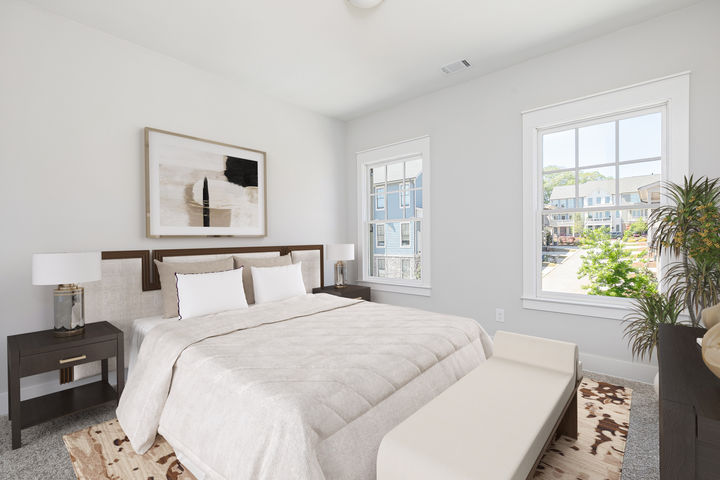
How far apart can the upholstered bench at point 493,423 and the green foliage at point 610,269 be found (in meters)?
1.45

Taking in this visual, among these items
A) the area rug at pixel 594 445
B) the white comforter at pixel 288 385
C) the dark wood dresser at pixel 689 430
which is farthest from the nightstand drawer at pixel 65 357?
the dark wood dresser at pixel 689 430

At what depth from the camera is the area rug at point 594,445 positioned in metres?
1.74

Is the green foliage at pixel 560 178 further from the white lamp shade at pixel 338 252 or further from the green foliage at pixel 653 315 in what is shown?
the white lamp shade at pixel 338 252

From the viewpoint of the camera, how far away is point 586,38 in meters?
2.92

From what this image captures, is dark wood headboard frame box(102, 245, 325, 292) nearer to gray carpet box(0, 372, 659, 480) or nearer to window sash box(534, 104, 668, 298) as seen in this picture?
gray carpet box(0, 372, 659, 480)

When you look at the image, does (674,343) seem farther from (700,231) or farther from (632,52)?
(632,52)

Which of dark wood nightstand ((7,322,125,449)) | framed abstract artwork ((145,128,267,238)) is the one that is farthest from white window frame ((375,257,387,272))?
dark wood nightstand ((7,322,125,449))

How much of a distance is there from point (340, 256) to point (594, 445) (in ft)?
9.63

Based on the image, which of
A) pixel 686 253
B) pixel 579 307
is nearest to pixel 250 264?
pixel 579 307

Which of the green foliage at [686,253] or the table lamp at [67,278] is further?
the green foliage at [686,253]

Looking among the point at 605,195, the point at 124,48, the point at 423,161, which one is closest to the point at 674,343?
the point at 605,195

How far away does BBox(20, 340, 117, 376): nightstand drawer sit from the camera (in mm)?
2016

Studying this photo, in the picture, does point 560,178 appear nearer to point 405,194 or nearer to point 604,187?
point 604,187

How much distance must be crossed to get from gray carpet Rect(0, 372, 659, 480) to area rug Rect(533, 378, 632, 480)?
1.9 inches
